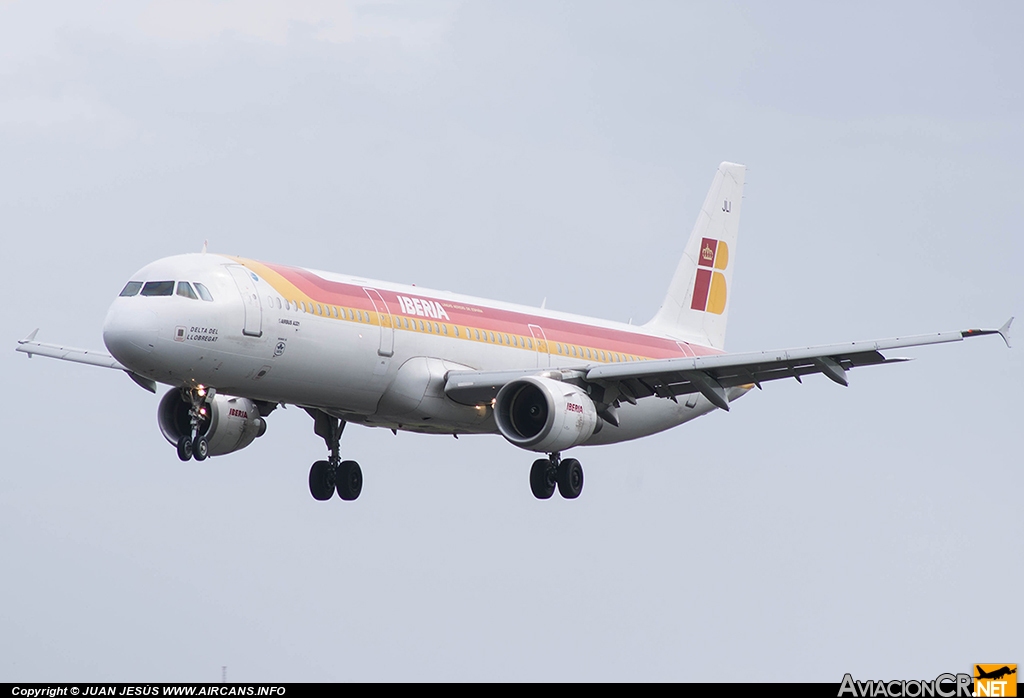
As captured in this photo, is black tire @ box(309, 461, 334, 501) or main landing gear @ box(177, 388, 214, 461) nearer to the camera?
main landing gear @ box(177, 388, 214, 461)

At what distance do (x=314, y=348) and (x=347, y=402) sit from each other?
2536 millimetres

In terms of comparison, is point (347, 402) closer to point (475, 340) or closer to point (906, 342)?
point (475, 340)

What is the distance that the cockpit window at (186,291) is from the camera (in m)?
39.5

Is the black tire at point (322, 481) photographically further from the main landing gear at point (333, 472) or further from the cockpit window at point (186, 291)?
the cockpit window at point (186, 291)

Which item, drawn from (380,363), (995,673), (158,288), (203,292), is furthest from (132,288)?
(995,673)

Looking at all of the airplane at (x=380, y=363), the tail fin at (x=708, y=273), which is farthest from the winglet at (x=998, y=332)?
the tail fin at (x=708, y=273)

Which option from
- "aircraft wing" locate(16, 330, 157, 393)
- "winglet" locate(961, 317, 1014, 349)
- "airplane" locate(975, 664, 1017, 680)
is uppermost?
"aircraft wing" locate(16, 330, 157, 393)

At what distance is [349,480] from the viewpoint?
160ft

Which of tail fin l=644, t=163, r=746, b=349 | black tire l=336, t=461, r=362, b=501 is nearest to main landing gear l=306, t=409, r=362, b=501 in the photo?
black tire l=336, t=461, r=362, b=501

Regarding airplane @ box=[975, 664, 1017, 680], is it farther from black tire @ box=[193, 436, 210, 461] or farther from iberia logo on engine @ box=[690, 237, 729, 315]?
iberia logo on engine @ box=[690, 237, 729, 315]

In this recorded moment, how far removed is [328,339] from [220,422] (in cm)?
600

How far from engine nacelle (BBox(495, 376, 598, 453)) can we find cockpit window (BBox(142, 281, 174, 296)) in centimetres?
917

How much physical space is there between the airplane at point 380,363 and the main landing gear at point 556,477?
0.13 feet

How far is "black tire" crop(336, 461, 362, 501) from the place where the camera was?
160 feet
